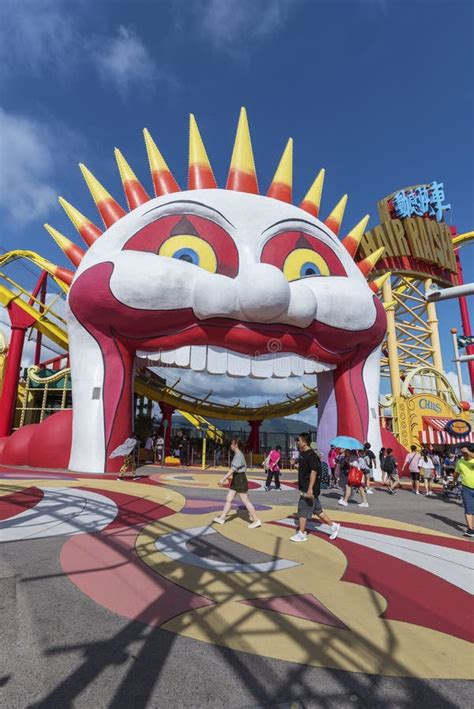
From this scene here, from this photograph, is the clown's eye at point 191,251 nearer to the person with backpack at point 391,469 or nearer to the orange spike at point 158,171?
the orange spike at point 158,171

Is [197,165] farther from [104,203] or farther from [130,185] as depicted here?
[104,203]

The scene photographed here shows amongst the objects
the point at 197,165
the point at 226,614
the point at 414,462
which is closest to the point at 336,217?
the point at 197,165

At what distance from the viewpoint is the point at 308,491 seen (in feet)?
17.2

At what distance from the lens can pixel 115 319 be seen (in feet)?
35.8

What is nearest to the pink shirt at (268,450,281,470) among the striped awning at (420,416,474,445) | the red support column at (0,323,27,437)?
the striped awning at (420,416,474,445)

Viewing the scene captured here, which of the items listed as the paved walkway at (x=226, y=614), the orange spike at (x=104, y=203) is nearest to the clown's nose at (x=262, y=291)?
the orange spike at (x=104, y=203)

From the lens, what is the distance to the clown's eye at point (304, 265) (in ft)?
37.6

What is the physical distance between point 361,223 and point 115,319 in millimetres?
9761

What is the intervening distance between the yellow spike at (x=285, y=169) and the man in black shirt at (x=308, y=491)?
1035 cm

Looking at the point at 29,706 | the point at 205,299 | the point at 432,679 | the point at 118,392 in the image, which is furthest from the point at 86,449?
the point at 432,679

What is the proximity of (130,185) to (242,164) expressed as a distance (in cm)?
379

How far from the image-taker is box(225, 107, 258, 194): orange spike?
12.6 metres

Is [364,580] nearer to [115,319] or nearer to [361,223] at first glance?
[115,319]

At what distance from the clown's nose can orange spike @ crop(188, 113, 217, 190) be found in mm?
4046
